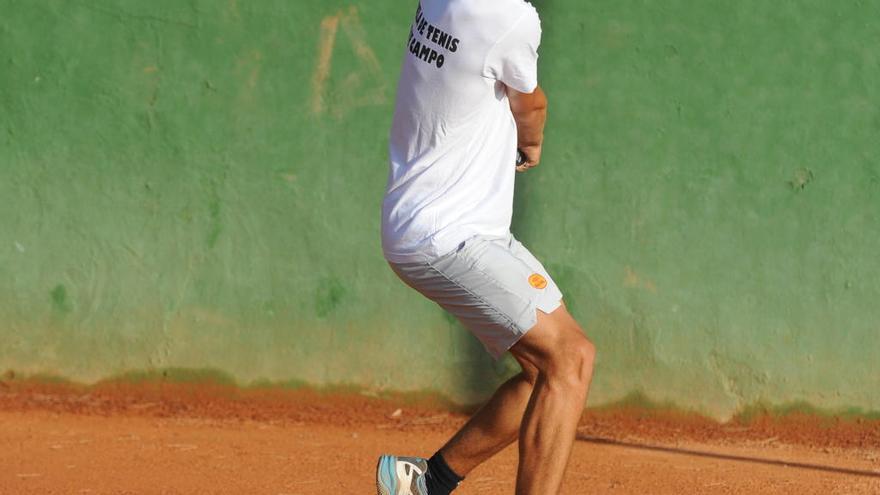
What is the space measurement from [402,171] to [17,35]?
289 cm

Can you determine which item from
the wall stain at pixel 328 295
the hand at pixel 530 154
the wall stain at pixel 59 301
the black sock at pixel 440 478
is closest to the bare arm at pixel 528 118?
the hand at pixel 530 154

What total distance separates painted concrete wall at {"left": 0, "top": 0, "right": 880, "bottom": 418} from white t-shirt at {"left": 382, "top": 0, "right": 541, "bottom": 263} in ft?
6.82

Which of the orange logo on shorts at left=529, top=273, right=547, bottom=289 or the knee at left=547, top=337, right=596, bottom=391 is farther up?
the orange logo on shorts at left=529, top=273, right=547, bottom=289

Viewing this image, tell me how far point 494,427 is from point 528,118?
0.99 meters

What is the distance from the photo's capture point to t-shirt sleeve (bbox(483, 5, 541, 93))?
12.3 feet

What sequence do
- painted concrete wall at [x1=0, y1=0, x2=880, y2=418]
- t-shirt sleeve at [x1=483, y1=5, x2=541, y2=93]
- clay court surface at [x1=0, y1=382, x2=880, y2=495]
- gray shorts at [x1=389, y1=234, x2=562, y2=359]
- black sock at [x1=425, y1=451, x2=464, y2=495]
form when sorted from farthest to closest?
painted concrete wall at [x1=0, y1=0, x2=880, y2=418] → clay court surface at [x1=0, y1=382, x2=880, y2=495] → black sock at [x1=425, y1=451, x2=464, y2=495] → gray shorts at [x1=389, y1=234, x2=562, y2=359] → t-shirt sleeve at [x1=483, y1=5, x2=541, y2=93]

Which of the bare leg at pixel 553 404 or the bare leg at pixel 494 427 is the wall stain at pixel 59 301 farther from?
the bare leg at pixel 553 404

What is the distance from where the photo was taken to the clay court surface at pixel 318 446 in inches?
207

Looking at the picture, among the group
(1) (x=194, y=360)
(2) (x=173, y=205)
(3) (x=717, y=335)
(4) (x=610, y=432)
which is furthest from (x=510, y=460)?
(2) (x=173, y=205)

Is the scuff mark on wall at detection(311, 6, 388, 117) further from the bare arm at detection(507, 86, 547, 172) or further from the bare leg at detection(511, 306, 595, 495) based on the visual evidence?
the bare leg at detection(511, 306, 595, 495)

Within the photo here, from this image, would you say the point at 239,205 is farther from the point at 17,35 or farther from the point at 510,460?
the point at 510,460

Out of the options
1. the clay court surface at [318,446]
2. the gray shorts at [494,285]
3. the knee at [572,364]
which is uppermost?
the gray shorts at [494,285]

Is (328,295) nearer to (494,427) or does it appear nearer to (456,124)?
(494,427)

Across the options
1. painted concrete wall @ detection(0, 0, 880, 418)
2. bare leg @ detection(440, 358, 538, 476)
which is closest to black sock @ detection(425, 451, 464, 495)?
bare leg @ detection(440, 358, 538, 476)
